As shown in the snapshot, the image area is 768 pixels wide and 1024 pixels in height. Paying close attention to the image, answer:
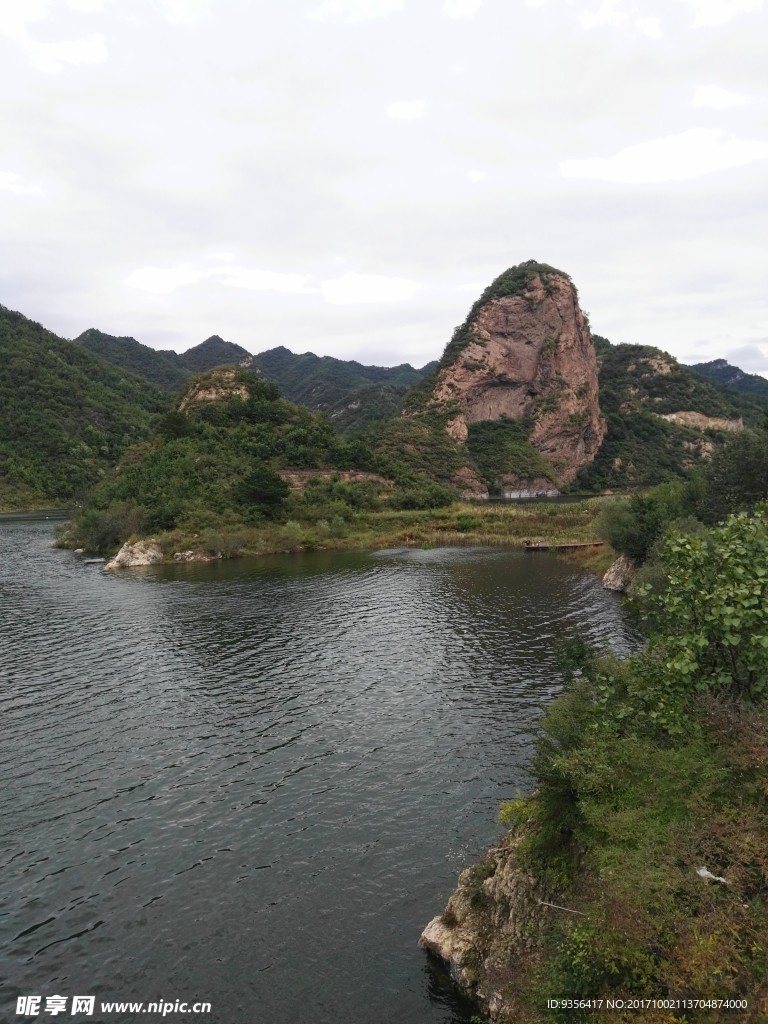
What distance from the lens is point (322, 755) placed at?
75.4 ft

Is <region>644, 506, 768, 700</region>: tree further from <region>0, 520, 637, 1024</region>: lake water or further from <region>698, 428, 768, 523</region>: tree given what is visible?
<region>698, 428, 768, 523</region>: tree

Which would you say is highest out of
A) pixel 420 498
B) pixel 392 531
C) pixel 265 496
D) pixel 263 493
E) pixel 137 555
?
pixel 263 493

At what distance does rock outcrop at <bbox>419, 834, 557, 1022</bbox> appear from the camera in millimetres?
11344

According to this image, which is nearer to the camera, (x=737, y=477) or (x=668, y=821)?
(x=668, y=821)

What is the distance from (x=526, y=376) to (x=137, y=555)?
152173mm

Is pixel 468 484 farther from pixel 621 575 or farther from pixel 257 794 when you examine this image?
pixel 257 794

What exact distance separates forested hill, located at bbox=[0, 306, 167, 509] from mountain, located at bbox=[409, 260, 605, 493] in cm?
9036

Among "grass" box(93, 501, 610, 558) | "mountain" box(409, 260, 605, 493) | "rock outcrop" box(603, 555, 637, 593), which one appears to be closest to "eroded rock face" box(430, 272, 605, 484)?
"mountain" box(409, 260, 605, 493)

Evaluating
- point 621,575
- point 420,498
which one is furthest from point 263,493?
point 621,575

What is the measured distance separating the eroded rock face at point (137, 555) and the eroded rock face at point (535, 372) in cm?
13009

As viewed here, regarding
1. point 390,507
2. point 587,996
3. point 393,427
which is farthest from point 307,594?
point 393,427

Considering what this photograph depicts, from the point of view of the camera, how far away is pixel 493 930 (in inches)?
496

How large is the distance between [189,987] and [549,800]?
859cm

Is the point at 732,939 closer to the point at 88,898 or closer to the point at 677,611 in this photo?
the point at 677,611
